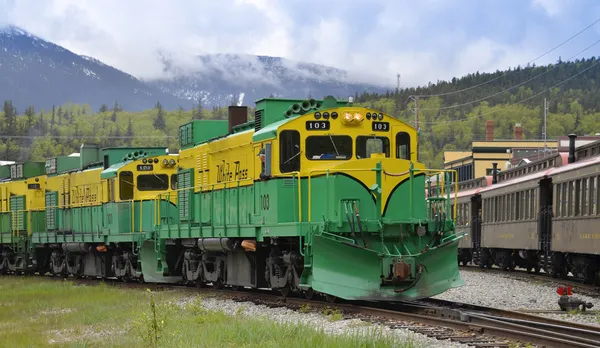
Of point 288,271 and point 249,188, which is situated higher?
point 249,188

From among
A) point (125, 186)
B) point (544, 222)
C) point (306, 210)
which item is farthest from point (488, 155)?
point (306, 210)

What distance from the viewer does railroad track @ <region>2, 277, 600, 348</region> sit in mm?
11594

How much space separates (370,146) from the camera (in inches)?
685

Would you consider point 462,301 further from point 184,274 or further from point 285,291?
point 184,274

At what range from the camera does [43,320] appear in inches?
706

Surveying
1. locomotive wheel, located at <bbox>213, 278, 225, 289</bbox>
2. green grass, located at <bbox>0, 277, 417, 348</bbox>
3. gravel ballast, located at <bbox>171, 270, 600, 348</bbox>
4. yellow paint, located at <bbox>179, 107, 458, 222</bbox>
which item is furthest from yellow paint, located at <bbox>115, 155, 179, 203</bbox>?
yellow paint, located at <bbox>179, 107, 458, 222</bbox>

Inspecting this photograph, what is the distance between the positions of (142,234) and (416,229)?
11.7 metres

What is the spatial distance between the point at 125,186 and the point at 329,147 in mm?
12154

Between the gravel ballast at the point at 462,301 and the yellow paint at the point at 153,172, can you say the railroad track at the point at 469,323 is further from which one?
the yellow paint at the point at 153,172

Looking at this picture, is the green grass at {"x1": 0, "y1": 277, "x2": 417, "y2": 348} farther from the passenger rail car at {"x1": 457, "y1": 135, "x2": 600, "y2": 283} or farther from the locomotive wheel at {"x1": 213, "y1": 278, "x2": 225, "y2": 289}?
the passenger rail car at {"x1": 457, "y1": 135, "x2": 600, "y2": 283}

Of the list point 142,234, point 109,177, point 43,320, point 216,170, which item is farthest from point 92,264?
point 43,320

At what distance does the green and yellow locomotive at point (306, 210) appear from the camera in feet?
52.1

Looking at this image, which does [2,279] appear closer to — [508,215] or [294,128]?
[508,215]

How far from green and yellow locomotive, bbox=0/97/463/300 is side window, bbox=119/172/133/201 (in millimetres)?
2084
